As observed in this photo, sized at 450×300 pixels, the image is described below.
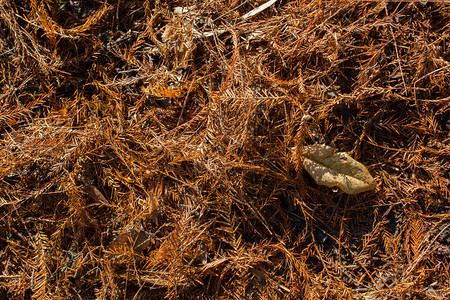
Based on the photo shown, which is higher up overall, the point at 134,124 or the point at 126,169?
the point at 134,124

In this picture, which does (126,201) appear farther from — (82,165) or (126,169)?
(82,165)

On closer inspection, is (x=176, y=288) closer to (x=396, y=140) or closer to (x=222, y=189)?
(x=222, y=189)

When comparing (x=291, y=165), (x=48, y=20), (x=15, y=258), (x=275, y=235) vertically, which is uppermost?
(x=48, y=20)

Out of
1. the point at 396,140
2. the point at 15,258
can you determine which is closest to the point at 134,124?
the point at 15,258

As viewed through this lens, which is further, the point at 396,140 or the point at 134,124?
the point at 134,124
